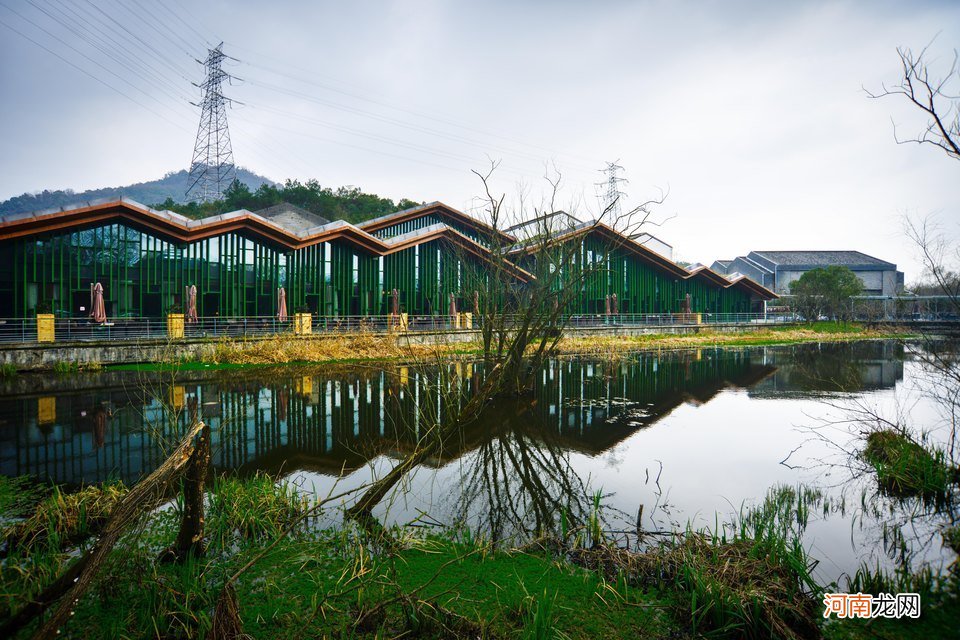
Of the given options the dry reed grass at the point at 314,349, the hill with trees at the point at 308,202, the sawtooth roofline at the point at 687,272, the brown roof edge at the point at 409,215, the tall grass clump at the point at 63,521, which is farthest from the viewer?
the hill with trees at the point at 308,202

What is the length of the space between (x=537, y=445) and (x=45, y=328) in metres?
17.9

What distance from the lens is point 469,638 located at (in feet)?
10.8

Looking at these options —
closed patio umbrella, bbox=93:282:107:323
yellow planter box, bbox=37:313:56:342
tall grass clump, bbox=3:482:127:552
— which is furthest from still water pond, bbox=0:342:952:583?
closed patio umbrella, bbox=93:282:107:323

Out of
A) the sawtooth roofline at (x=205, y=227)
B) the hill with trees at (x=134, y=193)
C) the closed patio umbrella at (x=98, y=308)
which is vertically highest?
the hill with trees at (x=134, y=193)

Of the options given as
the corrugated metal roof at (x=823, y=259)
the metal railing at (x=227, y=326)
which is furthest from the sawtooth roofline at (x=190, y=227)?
the corrugated metal roof at (x=823, y=259)

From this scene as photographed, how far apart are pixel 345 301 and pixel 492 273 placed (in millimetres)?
18391

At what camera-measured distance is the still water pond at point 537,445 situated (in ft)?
17.9

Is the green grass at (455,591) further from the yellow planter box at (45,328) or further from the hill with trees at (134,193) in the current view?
the hill with trees at (134,193)

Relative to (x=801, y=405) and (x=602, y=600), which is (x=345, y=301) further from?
(x=602, y=600)

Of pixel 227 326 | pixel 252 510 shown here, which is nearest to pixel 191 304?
pixel 227 326

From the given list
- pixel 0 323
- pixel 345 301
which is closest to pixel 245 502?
pixel 0 323

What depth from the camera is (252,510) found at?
198 inches

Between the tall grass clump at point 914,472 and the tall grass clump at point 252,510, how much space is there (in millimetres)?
7044

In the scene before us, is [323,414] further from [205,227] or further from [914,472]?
[205,227]
